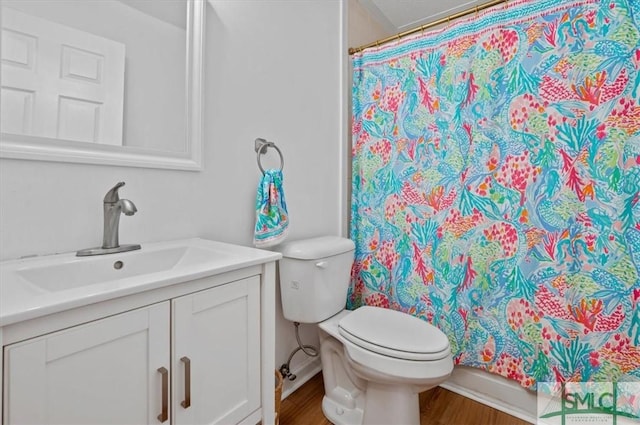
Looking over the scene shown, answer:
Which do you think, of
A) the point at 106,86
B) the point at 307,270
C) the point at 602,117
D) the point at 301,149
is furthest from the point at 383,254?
the point at 106,86

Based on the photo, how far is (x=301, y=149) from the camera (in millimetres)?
1696

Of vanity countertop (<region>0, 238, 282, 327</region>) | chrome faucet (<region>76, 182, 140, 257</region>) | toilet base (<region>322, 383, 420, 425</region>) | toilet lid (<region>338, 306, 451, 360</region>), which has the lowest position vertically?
toilet base (<region>322, 383, 420, 425</region>)

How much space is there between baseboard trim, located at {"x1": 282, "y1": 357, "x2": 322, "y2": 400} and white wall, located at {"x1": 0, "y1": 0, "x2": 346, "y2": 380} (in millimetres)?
124

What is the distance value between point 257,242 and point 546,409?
1.47 metres

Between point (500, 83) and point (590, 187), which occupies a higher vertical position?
point (500, 83)

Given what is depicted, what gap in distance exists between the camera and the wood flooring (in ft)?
4.80

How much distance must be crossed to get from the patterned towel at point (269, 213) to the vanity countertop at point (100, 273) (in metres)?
0.25

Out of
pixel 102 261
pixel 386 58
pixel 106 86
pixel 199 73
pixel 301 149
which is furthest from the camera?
pixel 386 58

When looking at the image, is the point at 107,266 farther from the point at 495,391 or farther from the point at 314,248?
the point at 495,391

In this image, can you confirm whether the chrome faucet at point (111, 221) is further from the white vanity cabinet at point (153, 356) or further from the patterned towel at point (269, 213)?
the patterned towel at point (269, 213)

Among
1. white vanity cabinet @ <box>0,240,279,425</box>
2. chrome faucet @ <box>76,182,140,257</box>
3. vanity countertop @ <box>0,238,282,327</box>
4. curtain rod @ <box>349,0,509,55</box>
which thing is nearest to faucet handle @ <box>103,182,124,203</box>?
chrome faucet @ <box>76,182,140,257</box>

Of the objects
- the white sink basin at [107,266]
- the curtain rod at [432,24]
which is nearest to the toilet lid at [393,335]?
the white sink basin at [107,266]

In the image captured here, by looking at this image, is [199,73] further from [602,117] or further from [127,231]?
[602,117]

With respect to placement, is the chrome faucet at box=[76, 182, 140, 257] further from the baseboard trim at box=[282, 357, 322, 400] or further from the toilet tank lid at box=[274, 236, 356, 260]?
the baseboard trim at box=[282, 357, 322, 400]
